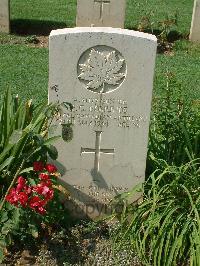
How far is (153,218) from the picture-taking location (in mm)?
3725

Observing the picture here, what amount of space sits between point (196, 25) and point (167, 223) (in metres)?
6.15

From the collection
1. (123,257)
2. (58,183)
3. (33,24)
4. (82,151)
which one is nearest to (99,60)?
(82,151)

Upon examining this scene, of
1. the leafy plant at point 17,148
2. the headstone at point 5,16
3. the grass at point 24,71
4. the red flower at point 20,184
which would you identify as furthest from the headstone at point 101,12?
the red flower at point 20,184

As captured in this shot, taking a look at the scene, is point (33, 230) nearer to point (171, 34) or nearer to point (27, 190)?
point (27, 190)

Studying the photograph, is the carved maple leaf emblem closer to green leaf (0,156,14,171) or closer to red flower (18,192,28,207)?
green leaf (0,156,14,171)

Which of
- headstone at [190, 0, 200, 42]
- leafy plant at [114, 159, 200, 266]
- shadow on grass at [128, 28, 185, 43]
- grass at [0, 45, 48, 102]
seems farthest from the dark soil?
shadow on grass at [128, 28, 185, 43]

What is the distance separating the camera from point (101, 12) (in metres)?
8.66

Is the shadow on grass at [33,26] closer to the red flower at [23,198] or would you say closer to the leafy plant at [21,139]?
the leafy plant at [21,139]

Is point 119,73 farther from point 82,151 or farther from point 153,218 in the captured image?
point 153,218

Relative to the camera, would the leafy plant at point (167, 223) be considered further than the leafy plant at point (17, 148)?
Yes

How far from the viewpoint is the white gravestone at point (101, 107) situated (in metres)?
3.63

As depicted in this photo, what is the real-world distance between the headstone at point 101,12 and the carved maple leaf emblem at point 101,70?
16.7 feet

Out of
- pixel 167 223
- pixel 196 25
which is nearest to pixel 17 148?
pixel 167 223

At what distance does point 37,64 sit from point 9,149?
427 centimetres
